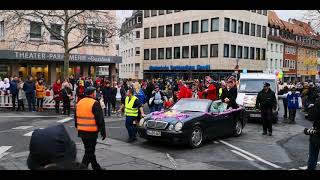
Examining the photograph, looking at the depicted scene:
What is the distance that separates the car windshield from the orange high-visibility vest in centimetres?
504

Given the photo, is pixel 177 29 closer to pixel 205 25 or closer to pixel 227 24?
pixel 205 25

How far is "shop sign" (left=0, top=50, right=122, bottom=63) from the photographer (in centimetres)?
3099

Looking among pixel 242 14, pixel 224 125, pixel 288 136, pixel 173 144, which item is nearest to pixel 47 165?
pixel 173 144

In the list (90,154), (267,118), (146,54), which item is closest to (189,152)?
(90,154)

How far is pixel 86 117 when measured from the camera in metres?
8.27

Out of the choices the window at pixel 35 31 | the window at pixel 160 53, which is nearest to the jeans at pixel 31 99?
the window at pixel 35 31

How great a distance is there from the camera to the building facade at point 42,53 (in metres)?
31.1

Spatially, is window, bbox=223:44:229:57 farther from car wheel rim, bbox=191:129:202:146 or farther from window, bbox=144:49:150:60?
car wheel rim, bbox=191:129:202:146

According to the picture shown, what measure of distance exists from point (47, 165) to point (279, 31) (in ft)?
241

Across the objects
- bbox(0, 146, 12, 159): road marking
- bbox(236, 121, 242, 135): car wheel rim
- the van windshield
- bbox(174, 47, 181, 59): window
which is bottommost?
bbox(0, 146, 12, 159): road marking

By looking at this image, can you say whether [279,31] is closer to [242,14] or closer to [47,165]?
[242,14]

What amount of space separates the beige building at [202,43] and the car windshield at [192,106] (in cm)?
3883

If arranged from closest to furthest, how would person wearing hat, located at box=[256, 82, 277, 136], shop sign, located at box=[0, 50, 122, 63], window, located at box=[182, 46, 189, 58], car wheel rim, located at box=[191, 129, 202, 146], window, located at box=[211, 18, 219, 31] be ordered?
car wheel rim, located at box=[191, 129, 202, 146], person wearing hat, located at box=[256, 82, 277, 136], shop sign, located at box=[0, 50, 122, 63], window, located at box=[211, 18, 219, 31], window, located at box=[182, 46, 189, 58]

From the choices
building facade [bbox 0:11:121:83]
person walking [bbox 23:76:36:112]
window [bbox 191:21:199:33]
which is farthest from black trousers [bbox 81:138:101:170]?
window [bbox 191:21:199:33]
